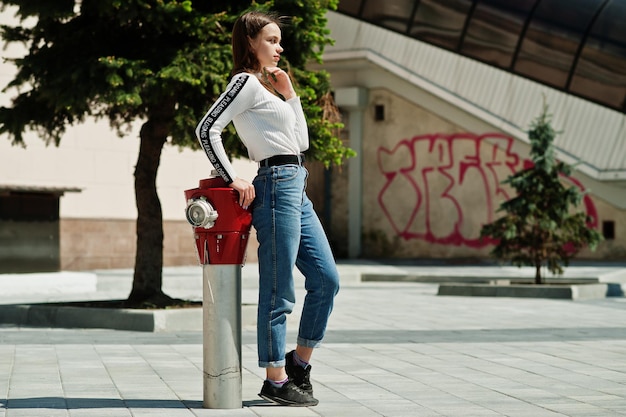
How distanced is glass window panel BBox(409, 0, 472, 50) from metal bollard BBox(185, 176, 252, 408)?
729 inches

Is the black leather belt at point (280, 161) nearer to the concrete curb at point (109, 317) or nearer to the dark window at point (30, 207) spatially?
the concrete curb at point (109, 317)

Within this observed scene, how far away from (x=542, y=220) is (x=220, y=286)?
1045 cm

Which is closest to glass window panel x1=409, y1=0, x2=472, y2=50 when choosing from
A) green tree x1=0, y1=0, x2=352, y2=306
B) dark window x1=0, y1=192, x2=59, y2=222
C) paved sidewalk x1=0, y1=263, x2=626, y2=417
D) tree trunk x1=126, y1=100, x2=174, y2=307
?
dark window x1=0, y1=192, x2=59, y2=222

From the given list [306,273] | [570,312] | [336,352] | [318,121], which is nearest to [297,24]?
[318,121]

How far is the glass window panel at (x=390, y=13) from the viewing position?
2417 centimetres

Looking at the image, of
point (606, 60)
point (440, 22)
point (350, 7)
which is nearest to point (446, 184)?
point (440, 22)

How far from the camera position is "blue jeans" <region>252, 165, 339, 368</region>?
17.5 feet

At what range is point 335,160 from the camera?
422 inches

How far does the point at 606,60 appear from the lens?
2106cm

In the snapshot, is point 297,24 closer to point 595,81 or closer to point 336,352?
point 336,352

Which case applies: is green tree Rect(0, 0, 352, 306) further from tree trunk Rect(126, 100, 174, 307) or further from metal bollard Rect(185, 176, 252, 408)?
metal bollard Rect(185, 176, 252, 408)

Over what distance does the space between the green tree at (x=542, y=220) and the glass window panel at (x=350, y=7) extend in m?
10.3

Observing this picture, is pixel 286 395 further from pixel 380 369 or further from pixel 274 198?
pixel 380 369

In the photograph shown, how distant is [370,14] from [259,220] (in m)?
19.9
